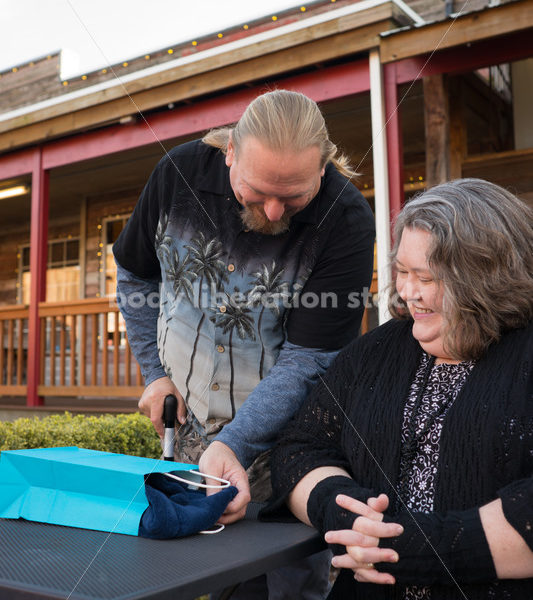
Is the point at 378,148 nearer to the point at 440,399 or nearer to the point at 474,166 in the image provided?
the point at 474,166

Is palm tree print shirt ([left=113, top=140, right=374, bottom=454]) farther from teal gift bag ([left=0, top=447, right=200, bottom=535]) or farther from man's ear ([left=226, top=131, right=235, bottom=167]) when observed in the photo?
teal gift bag ([left=0, top=447, right=200, bottom=535])

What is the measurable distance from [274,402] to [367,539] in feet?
1.71

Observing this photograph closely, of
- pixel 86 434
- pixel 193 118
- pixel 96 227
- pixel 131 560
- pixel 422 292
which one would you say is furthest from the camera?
pixel 96 227

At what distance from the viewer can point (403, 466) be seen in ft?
5.10

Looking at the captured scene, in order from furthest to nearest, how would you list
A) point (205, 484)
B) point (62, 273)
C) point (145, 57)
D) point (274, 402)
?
point (62, 273)
point (145, 57)
point (274, 402)
point (205, 484)

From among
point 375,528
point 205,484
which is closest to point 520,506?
point 375,528

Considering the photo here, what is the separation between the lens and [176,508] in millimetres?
1335

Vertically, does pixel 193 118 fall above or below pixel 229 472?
above

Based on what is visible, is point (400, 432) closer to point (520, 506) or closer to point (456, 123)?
point (520, 506)

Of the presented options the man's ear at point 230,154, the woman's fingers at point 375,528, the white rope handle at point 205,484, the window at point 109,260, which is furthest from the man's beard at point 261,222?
the window at point 109,260

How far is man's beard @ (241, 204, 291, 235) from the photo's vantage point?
1.94 meters

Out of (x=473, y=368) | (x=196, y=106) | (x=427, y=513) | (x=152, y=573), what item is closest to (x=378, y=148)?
(x=196, y=106)

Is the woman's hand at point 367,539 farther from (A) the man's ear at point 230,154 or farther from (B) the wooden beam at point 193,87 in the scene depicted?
(B) the wooden beam at point 193,87

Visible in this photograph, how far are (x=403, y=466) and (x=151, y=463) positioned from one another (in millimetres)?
579
